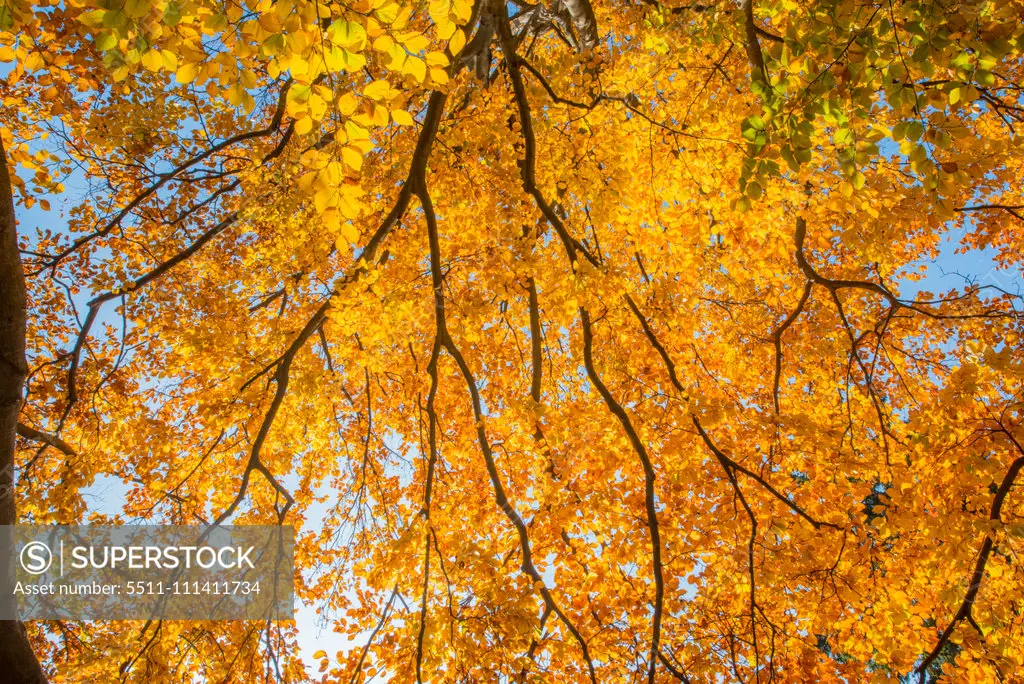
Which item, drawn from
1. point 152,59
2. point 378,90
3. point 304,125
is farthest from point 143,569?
point 378,90

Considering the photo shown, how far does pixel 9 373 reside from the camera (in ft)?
8.37

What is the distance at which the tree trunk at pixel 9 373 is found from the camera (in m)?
2.45

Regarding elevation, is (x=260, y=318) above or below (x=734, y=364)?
above

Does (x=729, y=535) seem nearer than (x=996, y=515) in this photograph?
No

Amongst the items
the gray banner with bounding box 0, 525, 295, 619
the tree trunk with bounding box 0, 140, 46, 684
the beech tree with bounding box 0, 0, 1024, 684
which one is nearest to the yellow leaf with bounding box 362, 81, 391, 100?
the beech tree with bounding box 0, 0, 1024, 684

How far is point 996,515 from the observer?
3.35 meters

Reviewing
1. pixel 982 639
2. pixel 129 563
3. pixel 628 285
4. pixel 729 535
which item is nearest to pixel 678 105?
pixel 628 285

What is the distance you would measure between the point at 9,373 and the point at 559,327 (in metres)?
5.83

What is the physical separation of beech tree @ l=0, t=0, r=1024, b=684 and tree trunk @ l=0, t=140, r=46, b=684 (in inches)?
0.8

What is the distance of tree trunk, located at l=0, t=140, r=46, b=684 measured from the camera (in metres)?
2.45

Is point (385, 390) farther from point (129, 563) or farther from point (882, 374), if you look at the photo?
point (882, 374)

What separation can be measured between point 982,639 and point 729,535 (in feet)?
6.92

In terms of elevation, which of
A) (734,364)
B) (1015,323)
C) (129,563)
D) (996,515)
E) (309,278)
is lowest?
(996,515)

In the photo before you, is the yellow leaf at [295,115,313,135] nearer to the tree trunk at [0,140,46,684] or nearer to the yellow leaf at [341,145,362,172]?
the yellow leaf at [341,145,362,172]
